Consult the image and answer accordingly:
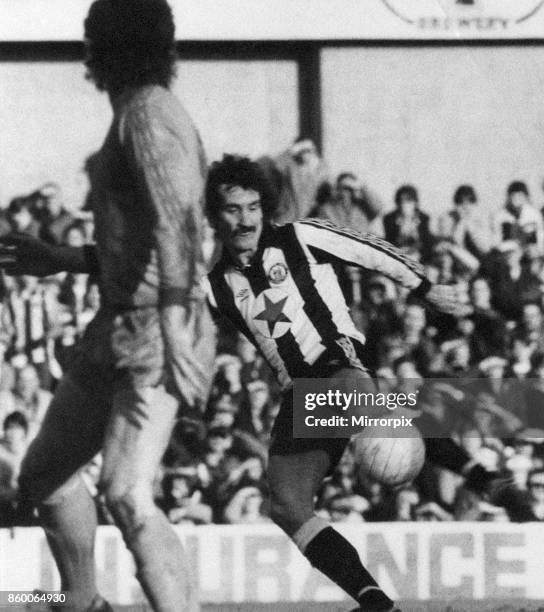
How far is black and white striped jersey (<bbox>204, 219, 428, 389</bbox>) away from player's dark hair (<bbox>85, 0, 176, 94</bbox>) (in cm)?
73

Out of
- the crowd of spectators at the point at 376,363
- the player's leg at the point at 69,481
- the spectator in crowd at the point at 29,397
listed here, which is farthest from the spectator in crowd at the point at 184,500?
the player's leg at the point at 69,481

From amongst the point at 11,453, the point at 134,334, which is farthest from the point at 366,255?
the point at 11,453

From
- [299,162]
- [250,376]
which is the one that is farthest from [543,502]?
[299,162]

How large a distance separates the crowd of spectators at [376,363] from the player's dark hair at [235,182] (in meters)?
0.13

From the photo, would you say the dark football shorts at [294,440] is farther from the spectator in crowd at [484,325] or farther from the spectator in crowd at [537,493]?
the spectator in crowd at [537,493]

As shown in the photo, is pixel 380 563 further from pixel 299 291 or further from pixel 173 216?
pixel 173 216

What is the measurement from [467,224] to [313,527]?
143cm

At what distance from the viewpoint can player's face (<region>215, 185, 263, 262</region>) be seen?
4516mm

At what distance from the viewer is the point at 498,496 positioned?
5.10 meters

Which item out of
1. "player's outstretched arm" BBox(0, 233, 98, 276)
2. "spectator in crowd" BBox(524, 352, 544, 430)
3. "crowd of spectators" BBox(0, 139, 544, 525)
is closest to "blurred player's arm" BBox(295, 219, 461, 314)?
"crowd of spectators" BBox(0, 139, 544, 525)

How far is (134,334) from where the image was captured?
3771mm

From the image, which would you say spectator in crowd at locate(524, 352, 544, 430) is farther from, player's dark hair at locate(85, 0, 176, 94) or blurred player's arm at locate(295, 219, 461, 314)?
player's dark hair at locate(85, 0, 176, 94)

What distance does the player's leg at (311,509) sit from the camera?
13.8 ft

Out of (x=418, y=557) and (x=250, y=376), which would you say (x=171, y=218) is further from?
(x=418, y=557)
